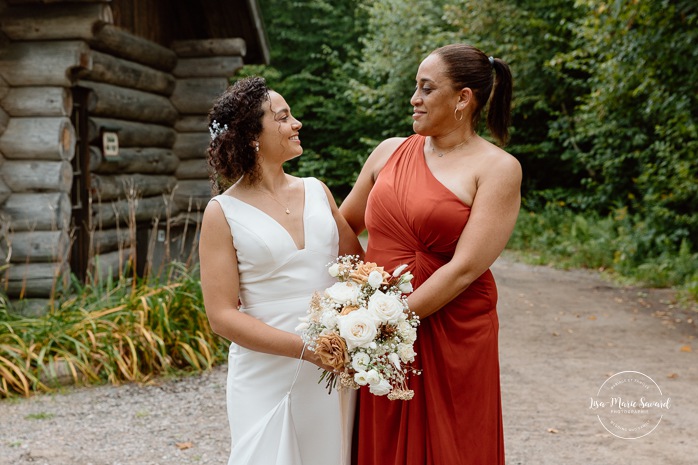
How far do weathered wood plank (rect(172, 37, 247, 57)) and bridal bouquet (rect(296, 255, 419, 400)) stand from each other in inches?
297

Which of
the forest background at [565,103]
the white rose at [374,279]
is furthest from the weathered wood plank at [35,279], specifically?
the forest background at [565,103]

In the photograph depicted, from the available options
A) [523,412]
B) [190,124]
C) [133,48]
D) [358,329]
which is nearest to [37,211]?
[133,48]

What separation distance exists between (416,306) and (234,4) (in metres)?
7.78

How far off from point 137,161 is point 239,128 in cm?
642

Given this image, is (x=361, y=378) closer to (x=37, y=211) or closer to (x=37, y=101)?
(x=37, y=211)

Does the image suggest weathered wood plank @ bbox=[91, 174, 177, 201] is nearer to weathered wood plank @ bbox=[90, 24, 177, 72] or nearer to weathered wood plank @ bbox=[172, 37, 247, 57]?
weathered wood plank @ bbox=[90, 24, 177, 72]

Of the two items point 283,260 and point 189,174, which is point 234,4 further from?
point 283,260

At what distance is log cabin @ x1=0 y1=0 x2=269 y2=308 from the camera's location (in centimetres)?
706

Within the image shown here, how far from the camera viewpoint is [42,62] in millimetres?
7160

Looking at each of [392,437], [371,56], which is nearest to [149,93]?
[392,437]

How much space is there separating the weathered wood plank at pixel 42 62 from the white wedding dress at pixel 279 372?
492 centimetres

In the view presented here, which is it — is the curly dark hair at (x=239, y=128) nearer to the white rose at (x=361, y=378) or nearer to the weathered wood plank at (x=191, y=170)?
the white rose at (x=361, y=378)

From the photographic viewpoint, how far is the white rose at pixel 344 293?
2604 mm

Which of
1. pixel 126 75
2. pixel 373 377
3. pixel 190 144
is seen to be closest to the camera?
pixel 373 377
